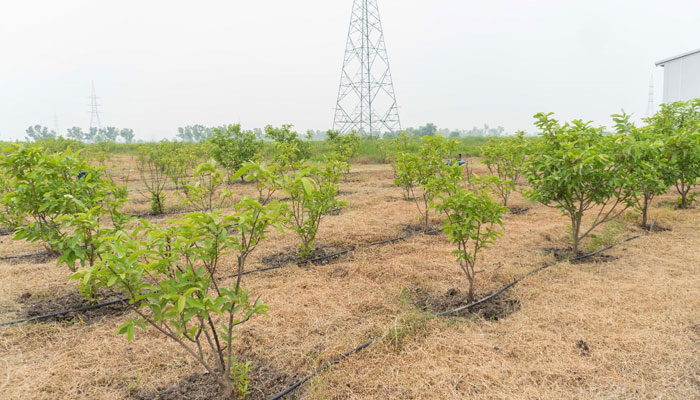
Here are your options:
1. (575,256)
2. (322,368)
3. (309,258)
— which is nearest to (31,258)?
(309,258)

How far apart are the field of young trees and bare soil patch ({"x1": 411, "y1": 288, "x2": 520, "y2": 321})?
0.07 ft

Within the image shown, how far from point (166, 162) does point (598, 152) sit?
8377mm

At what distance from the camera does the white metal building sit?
1867 cm

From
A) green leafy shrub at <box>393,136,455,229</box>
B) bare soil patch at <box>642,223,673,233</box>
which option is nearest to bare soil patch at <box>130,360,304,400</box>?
green leafy shrub at <box>393,136,455,229</box>

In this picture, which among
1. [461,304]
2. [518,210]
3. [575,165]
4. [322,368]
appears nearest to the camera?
[322,368]

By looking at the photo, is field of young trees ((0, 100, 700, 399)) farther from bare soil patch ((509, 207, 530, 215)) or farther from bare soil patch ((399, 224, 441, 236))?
bare soil patch ((509, 207, 530, 215))

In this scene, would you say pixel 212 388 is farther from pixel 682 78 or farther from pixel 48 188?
pixel 682 78

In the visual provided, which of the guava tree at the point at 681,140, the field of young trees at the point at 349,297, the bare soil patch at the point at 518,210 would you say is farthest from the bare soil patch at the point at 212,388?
the bare soil patch at the point at 518,210

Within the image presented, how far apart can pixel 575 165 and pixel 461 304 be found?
77.4 inches

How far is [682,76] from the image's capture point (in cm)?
1955

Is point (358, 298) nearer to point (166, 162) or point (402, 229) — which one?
point (402, 229)

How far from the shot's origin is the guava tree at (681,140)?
518 centimetres

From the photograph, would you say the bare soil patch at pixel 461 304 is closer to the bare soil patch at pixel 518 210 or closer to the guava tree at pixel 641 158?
the guava tree at pixel 641 158

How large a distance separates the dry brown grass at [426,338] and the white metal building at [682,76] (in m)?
19.8
